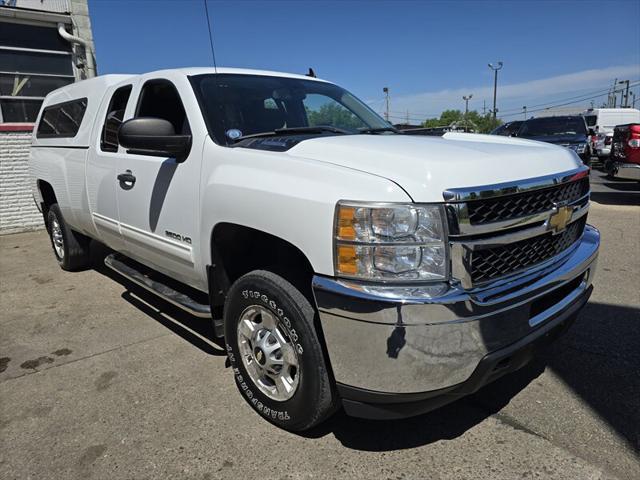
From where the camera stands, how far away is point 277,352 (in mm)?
2512

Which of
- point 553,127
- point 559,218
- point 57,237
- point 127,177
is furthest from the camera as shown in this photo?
point 553,127

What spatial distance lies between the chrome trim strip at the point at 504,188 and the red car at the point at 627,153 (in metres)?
8.21

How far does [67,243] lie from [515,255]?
5.20 metres

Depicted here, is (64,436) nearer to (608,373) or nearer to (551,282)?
(551,282)

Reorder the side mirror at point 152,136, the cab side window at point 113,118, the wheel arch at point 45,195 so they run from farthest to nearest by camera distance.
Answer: the wheel arch at point 45,195
the cab side window at point 113,118
the side mirror at point 152,136

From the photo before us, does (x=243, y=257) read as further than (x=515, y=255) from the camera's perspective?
Yes

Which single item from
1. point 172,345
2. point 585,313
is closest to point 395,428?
point 172,345

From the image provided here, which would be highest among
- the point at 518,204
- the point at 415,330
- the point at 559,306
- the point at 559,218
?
the point at 518,204

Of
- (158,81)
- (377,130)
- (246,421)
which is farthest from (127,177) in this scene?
(246,421)

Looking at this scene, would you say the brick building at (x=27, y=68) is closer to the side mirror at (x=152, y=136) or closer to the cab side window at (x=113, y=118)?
the cab side window at (x=113, y=118)

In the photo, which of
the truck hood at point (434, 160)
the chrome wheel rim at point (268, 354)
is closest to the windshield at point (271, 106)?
the truck hood at point (434, 160)

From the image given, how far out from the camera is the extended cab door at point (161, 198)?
3.03 metres

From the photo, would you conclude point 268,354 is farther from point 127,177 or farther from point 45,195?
point 45,195

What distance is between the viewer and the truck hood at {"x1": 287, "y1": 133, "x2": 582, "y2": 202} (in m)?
2.01
